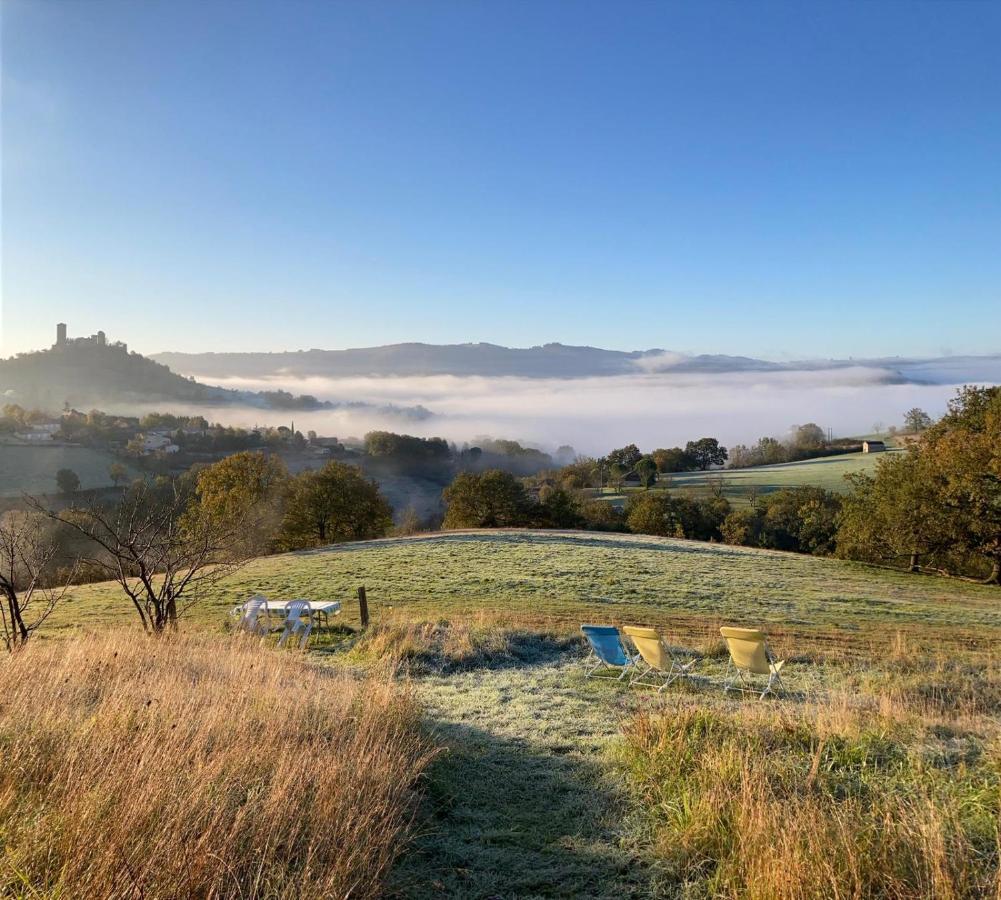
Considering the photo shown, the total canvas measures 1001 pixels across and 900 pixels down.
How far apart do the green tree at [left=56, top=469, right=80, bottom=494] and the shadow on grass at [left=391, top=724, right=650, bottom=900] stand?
77.4 metres

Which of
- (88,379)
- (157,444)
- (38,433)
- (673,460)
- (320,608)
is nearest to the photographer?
(320,608)

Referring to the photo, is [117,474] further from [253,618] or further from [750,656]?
[750,656]

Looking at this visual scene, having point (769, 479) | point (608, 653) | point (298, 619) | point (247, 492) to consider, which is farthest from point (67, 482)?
point (769, 479)

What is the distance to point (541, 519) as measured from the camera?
Answer: 59.5 metres

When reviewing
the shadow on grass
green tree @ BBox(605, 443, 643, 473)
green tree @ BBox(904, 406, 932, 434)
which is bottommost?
green tree @ BBox(605, 443, 643, 473)

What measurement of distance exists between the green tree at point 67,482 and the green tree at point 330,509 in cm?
3365

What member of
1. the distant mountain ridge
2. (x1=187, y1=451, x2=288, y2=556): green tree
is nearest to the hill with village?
the distant mountain ridge

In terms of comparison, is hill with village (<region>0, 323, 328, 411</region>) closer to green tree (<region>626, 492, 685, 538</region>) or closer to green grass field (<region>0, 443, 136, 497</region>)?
green grass field (<region>0, 443, 136, 497</region>)

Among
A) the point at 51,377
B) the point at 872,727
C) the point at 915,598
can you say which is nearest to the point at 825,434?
the point at 915,598

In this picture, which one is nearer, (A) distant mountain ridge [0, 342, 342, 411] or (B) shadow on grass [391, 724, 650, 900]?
(B) shadow on grass [391, 724, 650, 900]

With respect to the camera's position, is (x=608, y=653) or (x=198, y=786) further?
(x=608, y=653)

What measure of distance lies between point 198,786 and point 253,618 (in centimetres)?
1240

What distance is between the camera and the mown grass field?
71812mm

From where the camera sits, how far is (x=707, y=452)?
11150 cm
